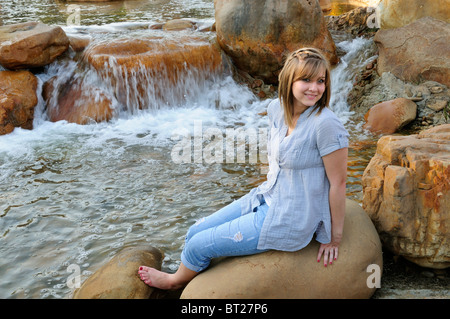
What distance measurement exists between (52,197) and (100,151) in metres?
1.23

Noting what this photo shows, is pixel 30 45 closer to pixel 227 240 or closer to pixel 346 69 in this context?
pixel 346 69

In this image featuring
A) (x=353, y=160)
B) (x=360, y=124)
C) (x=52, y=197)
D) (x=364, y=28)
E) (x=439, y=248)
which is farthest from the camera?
(x=364, y=28)

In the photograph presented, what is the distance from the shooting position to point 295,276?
8.46 ft

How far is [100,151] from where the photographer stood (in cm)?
572

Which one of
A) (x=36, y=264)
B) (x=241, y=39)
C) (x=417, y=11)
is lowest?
(x=36, y=264)

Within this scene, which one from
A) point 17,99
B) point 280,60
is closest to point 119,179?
point 17,99

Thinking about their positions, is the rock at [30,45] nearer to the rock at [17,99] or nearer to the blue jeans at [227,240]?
the rock at [17,99]

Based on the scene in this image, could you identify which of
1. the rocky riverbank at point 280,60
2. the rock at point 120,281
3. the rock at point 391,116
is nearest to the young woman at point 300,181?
the rock at point 120,281

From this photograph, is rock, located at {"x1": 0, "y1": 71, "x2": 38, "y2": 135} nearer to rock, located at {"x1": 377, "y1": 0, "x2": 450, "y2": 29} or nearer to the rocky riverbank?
the rocky riverbank

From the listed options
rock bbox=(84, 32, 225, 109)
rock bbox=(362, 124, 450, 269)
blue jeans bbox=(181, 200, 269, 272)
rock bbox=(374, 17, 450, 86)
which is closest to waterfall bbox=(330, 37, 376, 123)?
rock bbox=(374, 17, 450, 86)

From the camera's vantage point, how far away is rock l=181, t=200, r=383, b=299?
257cm

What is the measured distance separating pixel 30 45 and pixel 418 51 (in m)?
5.53
